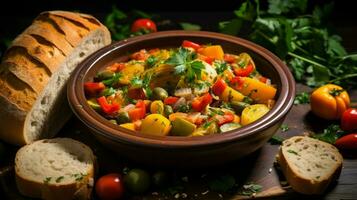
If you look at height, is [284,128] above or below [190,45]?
below

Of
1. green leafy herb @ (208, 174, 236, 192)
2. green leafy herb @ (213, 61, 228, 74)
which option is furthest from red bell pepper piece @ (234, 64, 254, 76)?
green leafy herb @ (208, 174, 236, 192)

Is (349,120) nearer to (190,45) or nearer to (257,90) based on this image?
(257,90)

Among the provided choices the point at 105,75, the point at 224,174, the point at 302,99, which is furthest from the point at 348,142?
the point at 105,75

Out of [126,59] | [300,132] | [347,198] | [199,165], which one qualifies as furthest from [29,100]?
[347,198]

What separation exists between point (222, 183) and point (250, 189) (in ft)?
0.69

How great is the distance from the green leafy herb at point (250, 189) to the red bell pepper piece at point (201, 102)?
68cm

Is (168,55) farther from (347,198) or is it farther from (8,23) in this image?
(8,23)

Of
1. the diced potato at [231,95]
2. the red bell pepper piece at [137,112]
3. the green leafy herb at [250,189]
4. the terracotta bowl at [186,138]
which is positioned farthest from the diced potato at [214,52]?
the green leafy herb at [250,189]

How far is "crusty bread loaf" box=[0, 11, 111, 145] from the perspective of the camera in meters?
4.31

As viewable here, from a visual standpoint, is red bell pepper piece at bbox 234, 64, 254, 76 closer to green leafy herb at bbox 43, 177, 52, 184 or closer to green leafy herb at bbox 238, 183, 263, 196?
green leafy herb at bbox 238, 183, 263, 196

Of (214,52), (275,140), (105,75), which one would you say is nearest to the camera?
(275,140)

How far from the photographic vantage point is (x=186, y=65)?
435 centimetres

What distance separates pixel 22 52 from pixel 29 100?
47 centimetres

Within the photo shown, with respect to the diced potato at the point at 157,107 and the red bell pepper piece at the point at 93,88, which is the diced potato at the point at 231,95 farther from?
the red bell pepper piece at the point at 93,88
